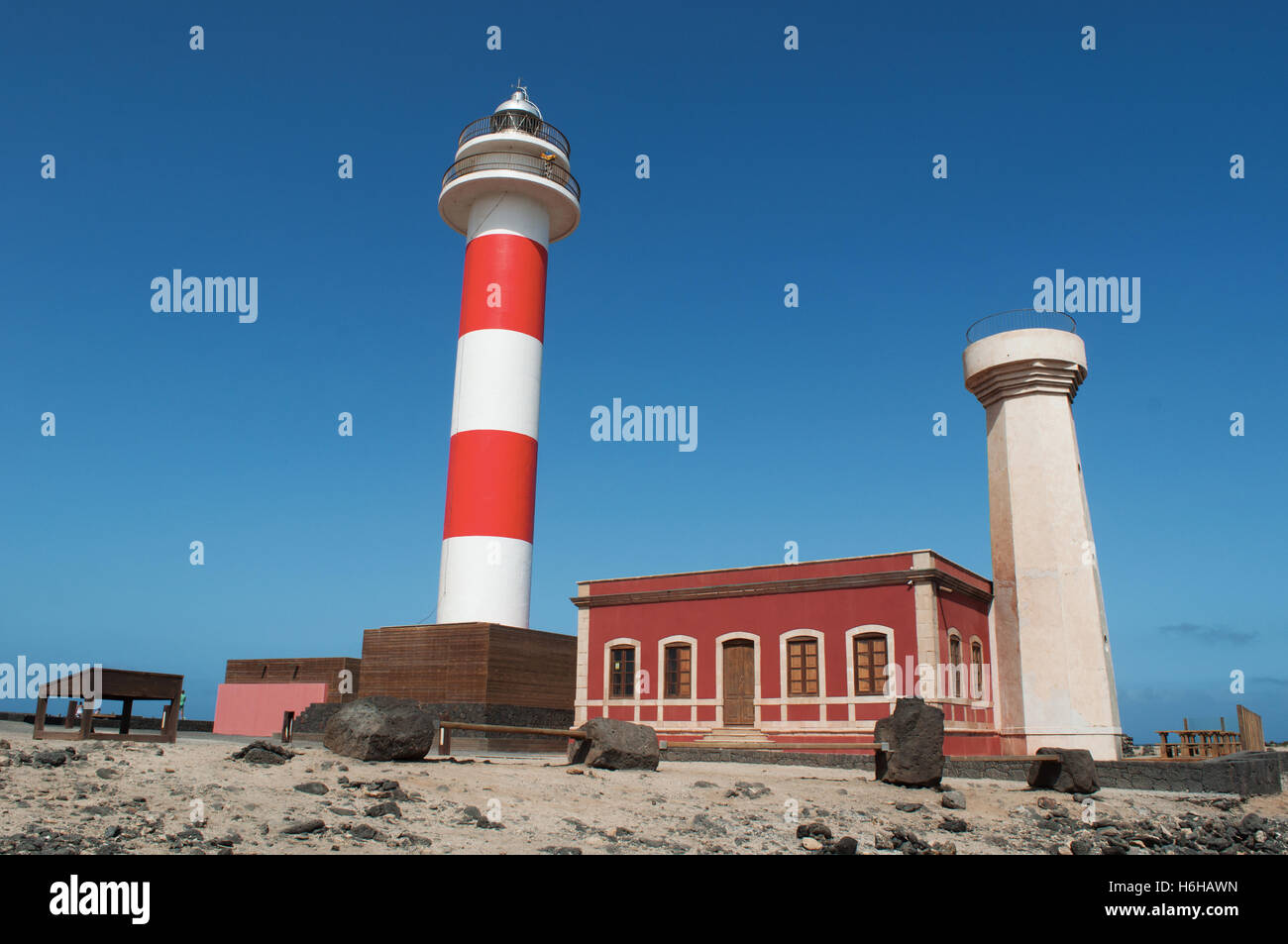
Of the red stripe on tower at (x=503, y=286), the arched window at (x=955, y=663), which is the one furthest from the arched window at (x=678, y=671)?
the red stripe on tower at (x=503, y=286)

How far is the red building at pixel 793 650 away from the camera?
19453 mm

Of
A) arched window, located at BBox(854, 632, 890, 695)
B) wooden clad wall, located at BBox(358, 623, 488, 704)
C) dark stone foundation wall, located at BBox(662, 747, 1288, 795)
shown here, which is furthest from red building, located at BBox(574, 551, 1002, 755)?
wooden clad wall, located at BBox(358, 623, 488, 704)

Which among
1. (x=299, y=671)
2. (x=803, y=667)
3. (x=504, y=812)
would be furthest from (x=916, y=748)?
(x=299, y=671)

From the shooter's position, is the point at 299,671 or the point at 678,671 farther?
the point at 299,671

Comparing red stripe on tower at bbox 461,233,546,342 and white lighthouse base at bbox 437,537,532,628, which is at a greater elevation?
red stripe on tower at bbox 461,233,546,342

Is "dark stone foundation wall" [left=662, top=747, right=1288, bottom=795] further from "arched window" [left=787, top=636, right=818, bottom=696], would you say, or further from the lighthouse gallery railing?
the lighthouse gallery railing

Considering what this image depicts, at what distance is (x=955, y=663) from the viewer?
66.2ft

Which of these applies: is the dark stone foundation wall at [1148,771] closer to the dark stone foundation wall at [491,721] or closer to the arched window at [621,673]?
the arched window at [621,673]

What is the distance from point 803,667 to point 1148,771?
6.84 m

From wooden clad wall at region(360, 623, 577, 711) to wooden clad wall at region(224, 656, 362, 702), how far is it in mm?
1039

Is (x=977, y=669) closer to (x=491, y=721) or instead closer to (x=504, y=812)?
(x=491, y=721)

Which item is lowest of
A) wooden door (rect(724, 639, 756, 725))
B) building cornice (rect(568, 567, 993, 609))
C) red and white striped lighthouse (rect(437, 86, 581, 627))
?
wooden door (rect(724, 639, 756, 725))

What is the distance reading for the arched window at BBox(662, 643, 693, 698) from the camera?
2194 centimetres
